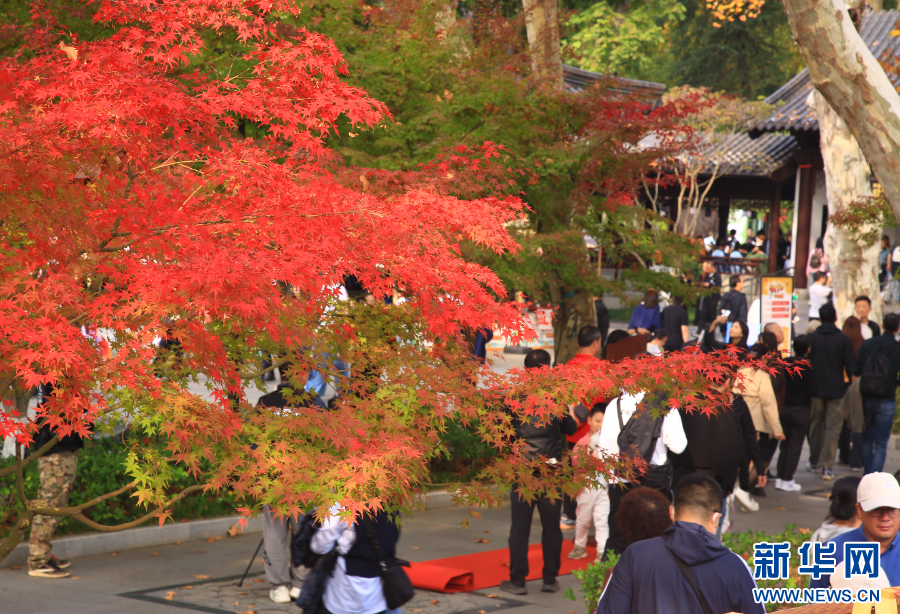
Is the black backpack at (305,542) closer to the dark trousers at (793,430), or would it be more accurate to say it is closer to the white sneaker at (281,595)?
the white sneaker at (281,595)

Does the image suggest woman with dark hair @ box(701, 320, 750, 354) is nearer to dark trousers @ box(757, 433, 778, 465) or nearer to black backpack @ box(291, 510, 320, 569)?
dark trousers @ box(757, 433, 778, 465)

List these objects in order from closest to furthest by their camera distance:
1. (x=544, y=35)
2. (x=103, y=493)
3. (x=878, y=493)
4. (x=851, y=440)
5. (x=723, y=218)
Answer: (x=878, y=493), (x=103, y=493), (x=544, y=35), (x=851, y=440), (x=723, y=218)

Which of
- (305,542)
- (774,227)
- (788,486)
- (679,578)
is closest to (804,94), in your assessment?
(774,227)

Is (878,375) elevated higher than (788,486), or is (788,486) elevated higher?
(878,375)

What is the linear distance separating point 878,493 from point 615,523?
9.79ft

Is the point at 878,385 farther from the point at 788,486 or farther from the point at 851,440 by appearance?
the point at 851,440

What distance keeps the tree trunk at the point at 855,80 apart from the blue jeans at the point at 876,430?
19.3 feet

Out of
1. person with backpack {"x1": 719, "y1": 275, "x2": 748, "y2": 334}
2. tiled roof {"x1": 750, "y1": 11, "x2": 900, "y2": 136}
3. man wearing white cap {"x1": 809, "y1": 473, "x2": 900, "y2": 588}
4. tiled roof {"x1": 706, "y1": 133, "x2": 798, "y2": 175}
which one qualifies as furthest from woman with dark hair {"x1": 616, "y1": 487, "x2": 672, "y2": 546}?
tiled roof {"x1": 706, "y1": 133, "x2": 798, "y2": 175}

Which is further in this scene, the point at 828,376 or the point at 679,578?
the point at 828,376

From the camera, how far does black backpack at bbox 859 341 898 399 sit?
35.9ft

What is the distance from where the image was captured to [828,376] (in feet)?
37.6

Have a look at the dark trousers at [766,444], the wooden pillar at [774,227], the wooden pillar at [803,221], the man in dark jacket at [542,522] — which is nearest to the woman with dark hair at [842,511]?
the man in dark jacket at [542,522]

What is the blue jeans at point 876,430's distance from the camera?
11.3m

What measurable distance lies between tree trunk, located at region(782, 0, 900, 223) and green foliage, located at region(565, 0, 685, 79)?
89.2 ft
